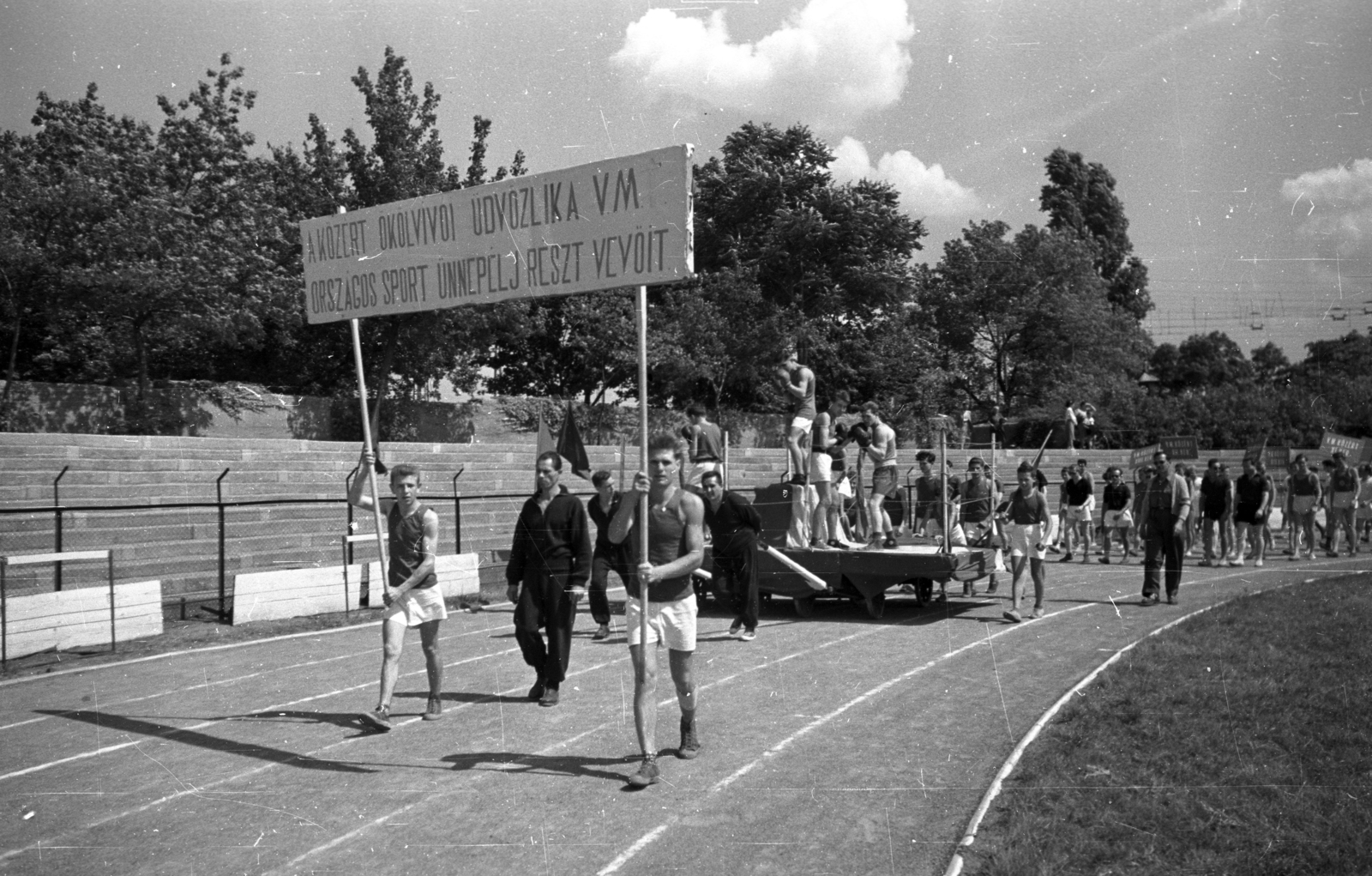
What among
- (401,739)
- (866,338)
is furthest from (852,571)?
(866,338)

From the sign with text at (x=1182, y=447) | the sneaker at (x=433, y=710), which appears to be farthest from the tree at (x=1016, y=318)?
the sneaker at (x=433, y=710)

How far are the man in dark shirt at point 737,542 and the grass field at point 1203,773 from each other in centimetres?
388

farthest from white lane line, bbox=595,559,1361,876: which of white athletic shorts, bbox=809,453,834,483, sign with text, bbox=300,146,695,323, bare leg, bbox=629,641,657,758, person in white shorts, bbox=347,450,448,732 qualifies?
sign with text, bbox=300,146,695,323

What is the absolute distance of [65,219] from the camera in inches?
979

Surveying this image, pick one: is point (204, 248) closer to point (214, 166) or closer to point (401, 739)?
point (214, 166)

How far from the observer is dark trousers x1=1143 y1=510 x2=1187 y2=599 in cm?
1498

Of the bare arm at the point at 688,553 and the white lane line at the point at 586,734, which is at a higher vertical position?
the bare arm at the point at 688,553

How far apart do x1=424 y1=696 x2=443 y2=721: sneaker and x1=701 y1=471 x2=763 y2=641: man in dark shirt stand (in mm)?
4392

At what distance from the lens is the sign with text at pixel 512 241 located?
7402 millimetres

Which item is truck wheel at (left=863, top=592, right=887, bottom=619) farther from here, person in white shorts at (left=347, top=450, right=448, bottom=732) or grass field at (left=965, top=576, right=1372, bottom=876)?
person in white shorts at (left=347, top=450, right=448, bottom=732)

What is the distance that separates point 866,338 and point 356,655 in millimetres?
31022

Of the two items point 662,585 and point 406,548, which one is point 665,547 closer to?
point 662,585

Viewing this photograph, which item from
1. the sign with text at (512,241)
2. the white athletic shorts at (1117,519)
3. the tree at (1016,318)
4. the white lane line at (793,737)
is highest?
the tree at (1016,318)

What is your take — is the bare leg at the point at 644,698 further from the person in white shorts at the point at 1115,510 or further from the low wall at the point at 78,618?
the person in white shorts at the point at 1115,510
